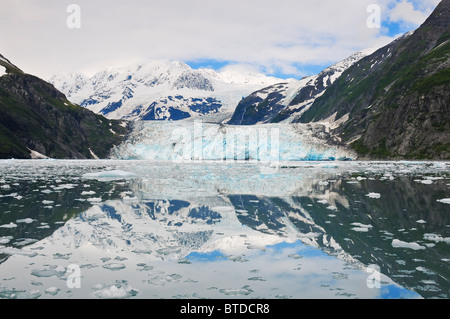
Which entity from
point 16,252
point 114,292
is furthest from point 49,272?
point 16,252

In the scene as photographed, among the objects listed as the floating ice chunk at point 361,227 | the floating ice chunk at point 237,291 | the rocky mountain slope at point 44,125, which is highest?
the rocky mountain slope at point 44,125

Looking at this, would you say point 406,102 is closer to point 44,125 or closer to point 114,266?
point 44,125

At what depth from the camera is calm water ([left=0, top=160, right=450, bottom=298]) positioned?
8023 mm

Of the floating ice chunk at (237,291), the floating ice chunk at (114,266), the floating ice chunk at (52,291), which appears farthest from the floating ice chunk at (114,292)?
the floating ice chunk at (237,291)

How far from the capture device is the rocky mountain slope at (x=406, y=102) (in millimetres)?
90688

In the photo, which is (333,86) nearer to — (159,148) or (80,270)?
(159,148)

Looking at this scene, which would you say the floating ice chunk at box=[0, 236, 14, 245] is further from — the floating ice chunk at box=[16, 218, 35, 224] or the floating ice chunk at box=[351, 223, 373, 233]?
the floating ice chunk at box=[351, 223, 373, 233]

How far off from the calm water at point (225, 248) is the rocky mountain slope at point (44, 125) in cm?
8573

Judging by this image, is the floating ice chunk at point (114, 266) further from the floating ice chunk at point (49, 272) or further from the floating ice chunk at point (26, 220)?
the floating ice chunk at point (26, 220)

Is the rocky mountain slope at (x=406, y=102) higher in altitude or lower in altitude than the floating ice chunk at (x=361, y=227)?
higher

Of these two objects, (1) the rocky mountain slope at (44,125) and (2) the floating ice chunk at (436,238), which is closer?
(2) the floating ice chunk at (436,238)

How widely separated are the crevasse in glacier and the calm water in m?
80.4

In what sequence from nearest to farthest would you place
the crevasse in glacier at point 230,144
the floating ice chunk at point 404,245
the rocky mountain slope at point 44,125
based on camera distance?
the floating ice chunk at point 404,245, the rocky mountain slope at point 44,125, the crevasse in glacier at point 230,144
